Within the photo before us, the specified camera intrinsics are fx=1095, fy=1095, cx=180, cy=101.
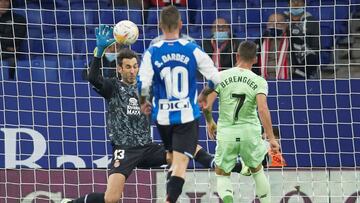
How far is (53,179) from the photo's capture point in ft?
40.2

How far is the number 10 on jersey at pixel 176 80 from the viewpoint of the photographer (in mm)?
8930

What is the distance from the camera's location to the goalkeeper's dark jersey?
1016 centimetres

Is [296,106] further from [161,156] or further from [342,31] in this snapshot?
[161,156]

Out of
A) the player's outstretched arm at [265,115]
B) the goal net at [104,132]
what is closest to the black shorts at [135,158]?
the player's outstretched arm at [265,115]

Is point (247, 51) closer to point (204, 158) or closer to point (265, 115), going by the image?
point (265, 115)

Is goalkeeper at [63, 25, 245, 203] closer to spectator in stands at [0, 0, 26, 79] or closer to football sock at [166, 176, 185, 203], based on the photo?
football sock at [166, 176, 185, 203]

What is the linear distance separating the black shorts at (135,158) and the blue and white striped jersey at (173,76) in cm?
118

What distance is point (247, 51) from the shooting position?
9.86 meters

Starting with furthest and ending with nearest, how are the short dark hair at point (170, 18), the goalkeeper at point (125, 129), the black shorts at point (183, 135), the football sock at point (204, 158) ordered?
the football sock at point (204, 158) < the goalkeeper at point (125, 129) < the black shorts at point (183, 135) < the short dark hair at point (170, 18)

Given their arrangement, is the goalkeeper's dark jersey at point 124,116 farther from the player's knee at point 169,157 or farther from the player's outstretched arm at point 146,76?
the player's outstretched arm at point 146,76

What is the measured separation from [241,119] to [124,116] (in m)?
1.10

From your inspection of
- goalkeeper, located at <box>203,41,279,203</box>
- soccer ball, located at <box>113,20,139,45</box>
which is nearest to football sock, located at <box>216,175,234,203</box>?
goalkeeper, located at <box>203,41,279,203</box>

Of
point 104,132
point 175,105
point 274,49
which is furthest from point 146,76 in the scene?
point 274,49

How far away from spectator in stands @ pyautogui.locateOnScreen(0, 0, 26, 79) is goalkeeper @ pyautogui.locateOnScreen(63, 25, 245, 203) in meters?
2.58
